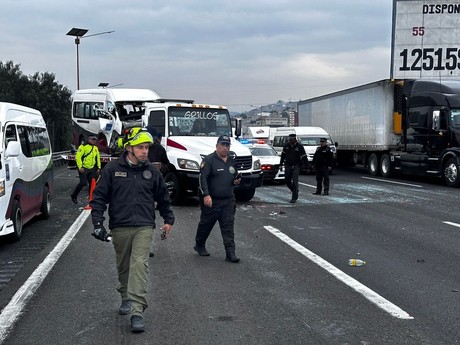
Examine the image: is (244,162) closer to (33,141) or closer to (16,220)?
(33,141)

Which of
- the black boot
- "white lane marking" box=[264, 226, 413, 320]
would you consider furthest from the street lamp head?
the black boot

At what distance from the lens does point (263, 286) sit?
22.4ft

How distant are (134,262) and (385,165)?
21445mm

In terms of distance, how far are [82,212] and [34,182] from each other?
8.69 ft

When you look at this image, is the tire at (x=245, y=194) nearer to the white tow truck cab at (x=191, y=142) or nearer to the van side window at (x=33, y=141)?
the white tow truck cab at (x=191, y=142)

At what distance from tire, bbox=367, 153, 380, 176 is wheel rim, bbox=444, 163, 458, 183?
567 centimetres

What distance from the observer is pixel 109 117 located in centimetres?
2303

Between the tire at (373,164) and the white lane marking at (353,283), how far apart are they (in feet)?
56.8

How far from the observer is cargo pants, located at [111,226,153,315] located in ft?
17.4

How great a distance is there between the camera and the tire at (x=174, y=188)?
1444 centimetres

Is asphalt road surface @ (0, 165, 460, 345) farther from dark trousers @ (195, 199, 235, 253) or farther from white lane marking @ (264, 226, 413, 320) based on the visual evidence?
dark trousers @ (195, 199, 235, 253)

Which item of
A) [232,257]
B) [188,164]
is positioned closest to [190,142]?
[188,164]

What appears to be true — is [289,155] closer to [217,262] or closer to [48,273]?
[217,262]

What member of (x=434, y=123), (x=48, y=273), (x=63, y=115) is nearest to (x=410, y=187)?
(x=434, y=123)
